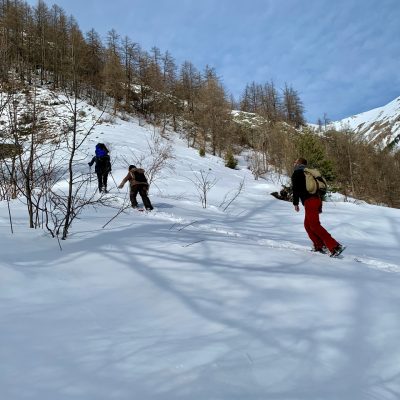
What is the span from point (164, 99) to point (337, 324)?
39.5 metres

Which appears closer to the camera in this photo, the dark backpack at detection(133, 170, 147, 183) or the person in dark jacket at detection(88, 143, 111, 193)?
the dark backpack at detection(133, 170, 147, 183)

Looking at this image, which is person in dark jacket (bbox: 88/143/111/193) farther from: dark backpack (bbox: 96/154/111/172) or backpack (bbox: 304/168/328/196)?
backpack (bbox: 304/168/328/196)

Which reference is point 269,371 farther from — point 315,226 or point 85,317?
point 315,226

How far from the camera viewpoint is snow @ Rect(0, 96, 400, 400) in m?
1.81

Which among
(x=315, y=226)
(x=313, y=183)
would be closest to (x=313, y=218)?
(x=315, y=226)

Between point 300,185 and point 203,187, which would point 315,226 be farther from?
point 203,187

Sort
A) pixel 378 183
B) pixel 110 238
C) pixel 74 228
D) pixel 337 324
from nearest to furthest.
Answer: pixel 337 324 → pixel 110 238 → pixel 74 228 → pixel 378 183

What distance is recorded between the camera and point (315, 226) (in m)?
5.32

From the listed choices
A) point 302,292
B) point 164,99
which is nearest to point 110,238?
point 302,292

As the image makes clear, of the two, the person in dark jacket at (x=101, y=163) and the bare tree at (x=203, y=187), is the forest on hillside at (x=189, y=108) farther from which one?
the person in dark jacket at (x=101, y=163)

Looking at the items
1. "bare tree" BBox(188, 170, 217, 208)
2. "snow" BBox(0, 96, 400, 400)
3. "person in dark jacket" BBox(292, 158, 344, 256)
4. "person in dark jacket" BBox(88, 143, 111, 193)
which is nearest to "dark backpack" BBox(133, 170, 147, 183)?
"person in dark jacket" BBox(88, 143, 111, 193)

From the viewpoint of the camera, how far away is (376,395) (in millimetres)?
1845

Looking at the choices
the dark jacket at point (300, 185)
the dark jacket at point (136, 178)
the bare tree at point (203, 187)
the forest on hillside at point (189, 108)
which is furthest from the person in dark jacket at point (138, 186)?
the forest on hillside at point (189, 108)

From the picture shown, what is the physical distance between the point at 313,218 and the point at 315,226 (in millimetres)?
136
